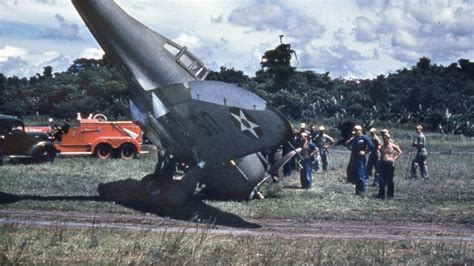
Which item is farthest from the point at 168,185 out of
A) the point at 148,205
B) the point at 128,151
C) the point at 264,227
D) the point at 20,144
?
the point at 128,151

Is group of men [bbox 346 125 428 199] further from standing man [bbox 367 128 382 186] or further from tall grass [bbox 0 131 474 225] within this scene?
standing man [bbox 367 128 382 186]

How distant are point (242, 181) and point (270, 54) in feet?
242

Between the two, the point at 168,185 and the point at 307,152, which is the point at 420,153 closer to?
the point at 307,152

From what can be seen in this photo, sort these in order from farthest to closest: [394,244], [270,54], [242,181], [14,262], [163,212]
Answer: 1. [270,54]
2. [242,181]
3. [163,212]
4. [394,244]
5. [14,262]

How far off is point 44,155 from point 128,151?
468cm

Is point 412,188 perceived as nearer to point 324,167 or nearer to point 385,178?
point 385,178

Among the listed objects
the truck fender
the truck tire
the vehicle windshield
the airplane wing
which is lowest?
the truck tire

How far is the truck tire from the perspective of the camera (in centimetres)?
3002

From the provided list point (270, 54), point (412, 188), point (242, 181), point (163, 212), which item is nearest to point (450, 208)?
point (412, 188)

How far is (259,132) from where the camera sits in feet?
52.6

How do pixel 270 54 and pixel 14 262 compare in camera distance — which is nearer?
pixel 14 262

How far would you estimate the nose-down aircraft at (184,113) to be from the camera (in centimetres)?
1627

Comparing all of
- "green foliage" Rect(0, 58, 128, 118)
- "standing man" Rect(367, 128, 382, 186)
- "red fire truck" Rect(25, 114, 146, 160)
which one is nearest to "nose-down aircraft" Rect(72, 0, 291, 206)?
"standing man" Rect(367, 128, 382, 186)

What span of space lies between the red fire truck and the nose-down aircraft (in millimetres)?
11593
